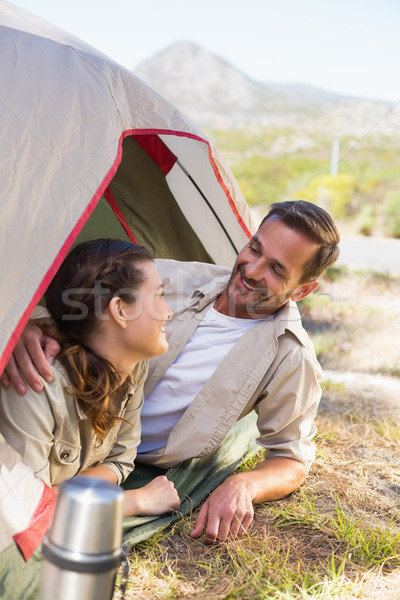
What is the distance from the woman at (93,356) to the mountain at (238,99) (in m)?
39.7

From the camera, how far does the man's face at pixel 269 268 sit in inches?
82.2

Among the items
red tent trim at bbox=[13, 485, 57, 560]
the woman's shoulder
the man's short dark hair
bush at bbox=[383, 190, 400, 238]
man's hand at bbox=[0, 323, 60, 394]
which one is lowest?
bush at bbox=[383, 190, 400, 238]

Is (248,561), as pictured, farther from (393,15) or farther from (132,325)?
(393,15)

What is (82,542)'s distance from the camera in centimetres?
93

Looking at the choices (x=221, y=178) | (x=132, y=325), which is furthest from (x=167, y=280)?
(x=132, y=325)

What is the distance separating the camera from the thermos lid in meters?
0.93

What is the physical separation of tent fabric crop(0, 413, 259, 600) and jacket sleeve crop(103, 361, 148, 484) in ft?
0.52

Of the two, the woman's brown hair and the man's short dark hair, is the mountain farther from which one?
the woman's brown hair

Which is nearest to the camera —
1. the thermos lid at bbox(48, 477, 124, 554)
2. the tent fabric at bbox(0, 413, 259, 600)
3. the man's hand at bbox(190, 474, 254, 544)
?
the thermos lid at bbox(48, 477, 124, 554)

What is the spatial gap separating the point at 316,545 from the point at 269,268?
0.93 metres

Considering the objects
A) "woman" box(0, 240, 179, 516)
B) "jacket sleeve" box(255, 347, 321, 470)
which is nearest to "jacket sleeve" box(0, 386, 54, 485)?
"woman" box(0, 240, 179, 516)

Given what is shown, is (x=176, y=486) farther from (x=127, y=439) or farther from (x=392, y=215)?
(x=392, y=215)

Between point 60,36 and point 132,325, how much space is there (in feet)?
3.37

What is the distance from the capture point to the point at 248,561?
165cm
